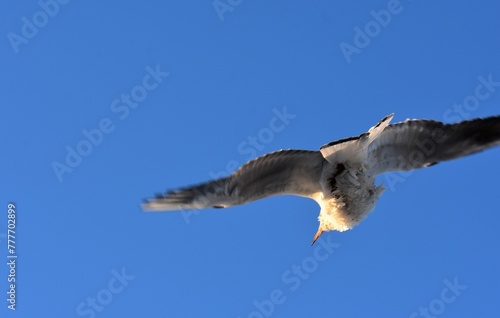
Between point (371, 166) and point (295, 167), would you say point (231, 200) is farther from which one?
point (371, 166)

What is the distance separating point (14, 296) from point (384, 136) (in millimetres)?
8175

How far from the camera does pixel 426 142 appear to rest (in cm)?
1184

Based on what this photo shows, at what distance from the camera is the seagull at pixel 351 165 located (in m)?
10.6

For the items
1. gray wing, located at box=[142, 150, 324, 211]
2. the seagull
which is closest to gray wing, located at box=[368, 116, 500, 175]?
the seagull

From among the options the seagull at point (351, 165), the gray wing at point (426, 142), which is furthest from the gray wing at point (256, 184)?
the gray wing at point (426, 142)

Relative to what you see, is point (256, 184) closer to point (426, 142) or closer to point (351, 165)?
point (351, 165)

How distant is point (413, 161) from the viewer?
12023mm

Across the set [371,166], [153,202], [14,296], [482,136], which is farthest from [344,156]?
[14,296]

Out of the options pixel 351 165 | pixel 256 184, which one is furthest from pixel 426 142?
pixel 256 184

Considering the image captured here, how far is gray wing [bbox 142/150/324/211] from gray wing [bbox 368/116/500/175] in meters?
1.26

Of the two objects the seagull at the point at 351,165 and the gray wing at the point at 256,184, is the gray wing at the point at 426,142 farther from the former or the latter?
the gray wing at the point at 256,184

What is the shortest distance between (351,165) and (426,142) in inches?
64.3

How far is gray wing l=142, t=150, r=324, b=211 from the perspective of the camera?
10.2m

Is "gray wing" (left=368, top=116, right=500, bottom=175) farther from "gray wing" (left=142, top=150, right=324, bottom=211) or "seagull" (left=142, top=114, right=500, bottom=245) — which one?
"gray wing" (left=142, top=150, right=324, bottom=211)
